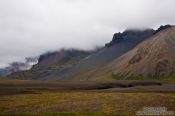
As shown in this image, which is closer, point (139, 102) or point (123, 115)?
point (123, 115)

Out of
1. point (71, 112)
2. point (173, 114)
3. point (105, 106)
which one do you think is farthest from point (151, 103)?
point (71, 112)

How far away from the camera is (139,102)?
119 metres

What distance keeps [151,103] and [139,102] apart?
4.62 metres

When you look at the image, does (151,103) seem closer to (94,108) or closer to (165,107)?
A: (165,107)

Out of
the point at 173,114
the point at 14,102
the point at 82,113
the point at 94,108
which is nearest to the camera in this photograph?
the point at 173,114

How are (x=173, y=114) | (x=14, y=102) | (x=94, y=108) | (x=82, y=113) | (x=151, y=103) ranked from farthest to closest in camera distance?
(x=14, y=102) < (x=151, y=103) < (x=94, y=108) < (x=82, y=113) < (x=173, y=114)

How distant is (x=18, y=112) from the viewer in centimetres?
10219

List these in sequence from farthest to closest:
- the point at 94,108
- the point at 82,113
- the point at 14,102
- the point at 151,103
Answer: the point at 14,102
the point at 151,103
the point at 94,108
the point at 82,113

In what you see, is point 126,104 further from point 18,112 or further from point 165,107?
point 18,112

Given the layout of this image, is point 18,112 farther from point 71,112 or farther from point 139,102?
point 139,102

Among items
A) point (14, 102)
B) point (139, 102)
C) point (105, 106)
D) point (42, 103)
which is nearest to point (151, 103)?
point (139, 102)

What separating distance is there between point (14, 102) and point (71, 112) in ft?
106

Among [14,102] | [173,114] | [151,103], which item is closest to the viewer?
[173,114]

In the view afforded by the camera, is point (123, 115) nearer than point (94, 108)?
Yes
